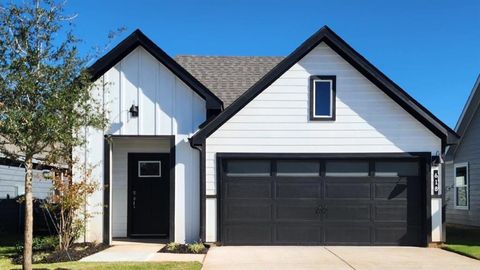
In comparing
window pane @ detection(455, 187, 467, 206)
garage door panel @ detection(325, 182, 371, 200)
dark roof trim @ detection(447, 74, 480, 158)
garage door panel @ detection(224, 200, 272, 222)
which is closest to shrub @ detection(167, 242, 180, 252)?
garage door panel @ detection(224, 200, 272, 222)

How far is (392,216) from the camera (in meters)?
13.8

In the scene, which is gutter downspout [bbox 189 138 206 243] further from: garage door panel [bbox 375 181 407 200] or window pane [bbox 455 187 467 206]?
window pane [bbox 455 187 467 206]

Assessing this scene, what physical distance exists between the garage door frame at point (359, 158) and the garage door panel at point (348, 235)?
1.47 metres

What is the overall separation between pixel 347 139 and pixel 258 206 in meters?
2.89

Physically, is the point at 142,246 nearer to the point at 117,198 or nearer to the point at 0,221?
the point at 117,198

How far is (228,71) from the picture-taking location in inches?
730

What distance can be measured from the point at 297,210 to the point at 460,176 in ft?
31.6

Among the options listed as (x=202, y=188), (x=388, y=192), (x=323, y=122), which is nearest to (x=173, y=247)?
(x=202, y=188)

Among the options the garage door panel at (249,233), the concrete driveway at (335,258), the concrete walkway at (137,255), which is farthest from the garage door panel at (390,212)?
the concrete walkway at (137,255)

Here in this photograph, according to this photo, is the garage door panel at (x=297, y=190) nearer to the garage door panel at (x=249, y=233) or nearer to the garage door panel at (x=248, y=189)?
the garage door panel at (x=248, y=189)

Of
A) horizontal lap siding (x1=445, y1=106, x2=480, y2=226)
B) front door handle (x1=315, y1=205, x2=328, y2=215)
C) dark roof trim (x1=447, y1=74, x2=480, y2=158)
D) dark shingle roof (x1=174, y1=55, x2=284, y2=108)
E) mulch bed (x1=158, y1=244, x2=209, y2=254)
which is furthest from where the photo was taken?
horizontal lap siding (x1=445, y1=106, x2=480, y2=226)

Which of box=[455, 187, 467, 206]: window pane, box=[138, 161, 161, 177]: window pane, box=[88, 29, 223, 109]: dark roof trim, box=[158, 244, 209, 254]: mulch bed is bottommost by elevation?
box=[158, 244, 209, 254]: mulch bed

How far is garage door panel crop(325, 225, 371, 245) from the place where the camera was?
45.2ft

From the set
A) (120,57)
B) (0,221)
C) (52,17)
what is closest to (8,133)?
(52,17)
